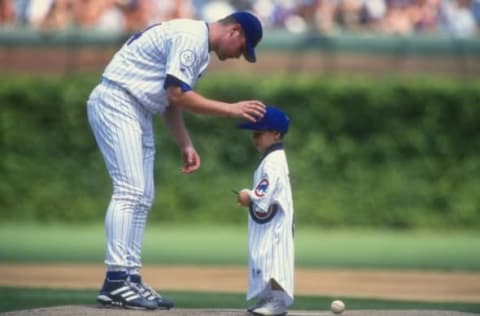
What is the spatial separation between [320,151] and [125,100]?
11086 mm

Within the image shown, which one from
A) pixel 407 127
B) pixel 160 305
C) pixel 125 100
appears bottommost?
pixel 160 305

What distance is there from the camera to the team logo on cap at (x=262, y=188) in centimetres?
777

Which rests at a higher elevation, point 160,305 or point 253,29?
point 253,29

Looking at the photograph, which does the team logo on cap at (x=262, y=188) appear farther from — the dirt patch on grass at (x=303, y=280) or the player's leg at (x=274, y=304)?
the dirt patch on grass at (x=303, y=280)

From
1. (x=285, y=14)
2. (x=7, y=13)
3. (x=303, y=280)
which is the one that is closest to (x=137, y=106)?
(x=303, y=280)

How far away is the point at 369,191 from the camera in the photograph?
18969 millimetres

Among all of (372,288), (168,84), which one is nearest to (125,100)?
(168,84)

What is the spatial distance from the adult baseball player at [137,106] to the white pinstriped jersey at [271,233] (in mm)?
571

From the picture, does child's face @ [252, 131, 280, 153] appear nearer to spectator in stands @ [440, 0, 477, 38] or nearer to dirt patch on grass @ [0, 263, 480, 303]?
dirt patch on grass @ [0, 263, 480, 303]

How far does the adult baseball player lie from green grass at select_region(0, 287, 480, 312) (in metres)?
1.34

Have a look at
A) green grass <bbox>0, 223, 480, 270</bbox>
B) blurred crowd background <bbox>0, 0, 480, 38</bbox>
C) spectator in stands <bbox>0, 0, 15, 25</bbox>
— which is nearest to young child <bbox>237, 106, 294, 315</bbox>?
green grass <bbox>0, 223, 480, 270</bbox>

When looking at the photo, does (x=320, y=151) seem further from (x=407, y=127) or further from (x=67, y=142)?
(x=67, y=142)

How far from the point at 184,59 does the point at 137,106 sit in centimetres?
50

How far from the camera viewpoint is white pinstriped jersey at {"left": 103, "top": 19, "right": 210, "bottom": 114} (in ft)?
26.6
